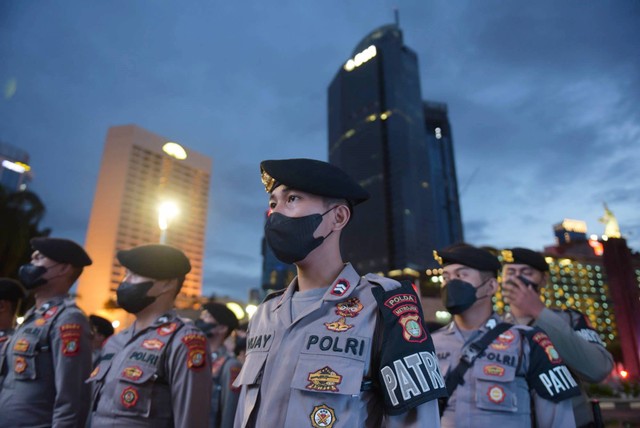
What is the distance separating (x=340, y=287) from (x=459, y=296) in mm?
2075

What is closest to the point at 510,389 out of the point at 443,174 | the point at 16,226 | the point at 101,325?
the point at 101,325

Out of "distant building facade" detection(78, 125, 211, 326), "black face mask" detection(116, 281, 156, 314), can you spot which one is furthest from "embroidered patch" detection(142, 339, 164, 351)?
"distant building facade" detection(78, 125, 211, 326)

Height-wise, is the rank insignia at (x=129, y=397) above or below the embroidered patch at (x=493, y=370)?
below

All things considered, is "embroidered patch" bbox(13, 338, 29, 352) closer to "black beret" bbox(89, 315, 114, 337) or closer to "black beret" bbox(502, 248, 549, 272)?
"black beret" bbox(89, 315, 114, 337)

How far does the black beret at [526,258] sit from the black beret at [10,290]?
657 centimetres

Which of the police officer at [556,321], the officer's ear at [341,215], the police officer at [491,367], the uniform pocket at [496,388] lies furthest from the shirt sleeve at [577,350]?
the officer's ear at [341,215]

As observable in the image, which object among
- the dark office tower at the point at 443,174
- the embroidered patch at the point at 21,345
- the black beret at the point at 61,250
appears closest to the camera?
the embroidered patch at the point at 21,345

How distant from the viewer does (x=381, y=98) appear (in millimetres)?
125375

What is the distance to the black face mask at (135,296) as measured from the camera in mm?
3902

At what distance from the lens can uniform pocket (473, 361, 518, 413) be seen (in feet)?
10.2

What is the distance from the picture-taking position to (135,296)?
12.8 ft

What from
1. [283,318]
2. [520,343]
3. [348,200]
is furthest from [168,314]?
[520,343]

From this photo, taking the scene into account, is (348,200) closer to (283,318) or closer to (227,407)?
(283,318)

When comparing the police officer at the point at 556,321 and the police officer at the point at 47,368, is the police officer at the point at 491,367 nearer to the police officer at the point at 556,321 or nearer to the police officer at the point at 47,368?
the police officer at the point at 556,321
